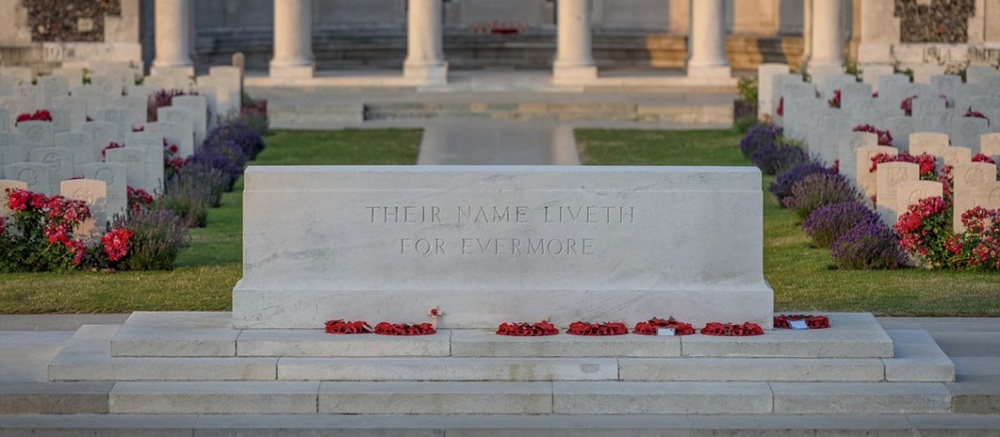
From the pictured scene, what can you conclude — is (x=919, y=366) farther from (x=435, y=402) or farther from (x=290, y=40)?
(x=290, y=40)

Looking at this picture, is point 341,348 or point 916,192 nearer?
point 341,348

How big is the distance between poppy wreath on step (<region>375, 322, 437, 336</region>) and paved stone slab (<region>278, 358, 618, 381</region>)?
1.43ft

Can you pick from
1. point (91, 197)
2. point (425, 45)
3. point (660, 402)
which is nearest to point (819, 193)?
point (91, 197)

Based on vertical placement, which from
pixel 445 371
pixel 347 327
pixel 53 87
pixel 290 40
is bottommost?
pixel 445 371

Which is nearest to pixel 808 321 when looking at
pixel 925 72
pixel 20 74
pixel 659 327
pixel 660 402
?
pixel 659 327

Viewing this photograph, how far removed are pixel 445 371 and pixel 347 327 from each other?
795 millimetres

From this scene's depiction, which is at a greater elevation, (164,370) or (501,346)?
(501,346)

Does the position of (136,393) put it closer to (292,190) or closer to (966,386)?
(292,190)

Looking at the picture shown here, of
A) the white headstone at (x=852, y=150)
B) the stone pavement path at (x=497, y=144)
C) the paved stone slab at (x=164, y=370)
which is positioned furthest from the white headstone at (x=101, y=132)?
the paved stone slab at (x=164, y=370)

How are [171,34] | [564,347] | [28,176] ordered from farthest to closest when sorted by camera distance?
[171,34] < [28,176] < [564,347]

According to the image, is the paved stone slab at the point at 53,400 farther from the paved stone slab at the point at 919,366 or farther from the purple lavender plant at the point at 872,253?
the purple lavender plant at the point at 872,253

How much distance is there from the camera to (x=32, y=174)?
61.5ft

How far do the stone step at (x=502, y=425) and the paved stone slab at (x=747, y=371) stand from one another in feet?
1.37

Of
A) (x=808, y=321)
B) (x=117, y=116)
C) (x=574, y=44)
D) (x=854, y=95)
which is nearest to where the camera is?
(x=808, y=321)
